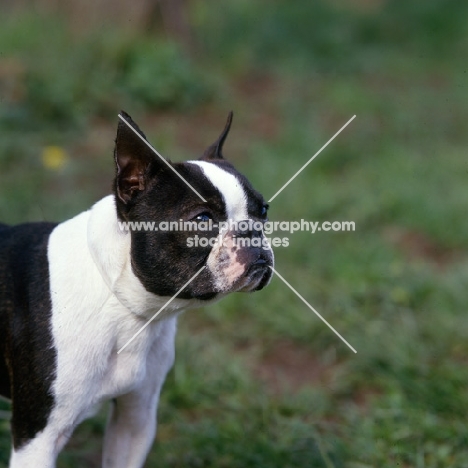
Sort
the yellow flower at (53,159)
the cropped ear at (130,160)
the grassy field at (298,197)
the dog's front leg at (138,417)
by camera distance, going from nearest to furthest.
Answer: the cropped ear at (130,160) < the dog's front leg at (138,417) < the grassy field at (298,197) < the yellow flower at (53,159)

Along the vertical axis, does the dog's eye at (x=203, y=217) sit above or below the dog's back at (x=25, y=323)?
above

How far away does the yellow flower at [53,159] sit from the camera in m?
5.66

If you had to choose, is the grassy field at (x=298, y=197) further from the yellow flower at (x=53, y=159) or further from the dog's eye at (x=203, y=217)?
the dog's eye at (x=203, y=217)

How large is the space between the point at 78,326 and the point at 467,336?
7.97ft

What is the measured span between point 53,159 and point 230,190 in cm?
328

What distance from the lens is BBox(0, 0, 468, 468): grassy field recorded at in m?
3.77

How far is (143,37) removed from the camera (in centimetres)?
728

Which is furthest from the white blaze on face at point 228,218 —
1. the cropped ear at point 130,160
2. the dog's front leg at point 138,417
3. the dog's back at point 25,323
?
the dog's back at point 25,323

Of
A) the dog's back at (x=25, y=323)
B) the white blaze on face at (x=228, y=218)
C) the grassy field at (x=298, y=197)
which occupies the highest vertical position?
the white blaze on face at (x=228, y=218)

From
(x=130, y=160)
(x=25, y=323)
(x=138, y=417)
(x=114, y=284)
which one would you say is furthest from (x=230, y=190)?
(x=138, y=417)

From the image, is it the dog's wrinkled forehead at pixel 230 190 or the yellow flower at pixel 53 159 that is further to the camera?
the yellow flower at pixel 53 159

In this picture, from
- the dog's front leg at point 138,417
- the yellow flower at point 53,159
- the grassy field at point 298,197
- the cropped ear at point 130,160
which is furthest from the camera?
the yellow flower at point 53,159

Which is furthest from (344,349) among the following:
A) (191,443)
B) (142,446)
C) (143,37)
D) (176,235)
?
(143,37)

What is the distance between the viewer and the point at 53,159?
5.65 meters
